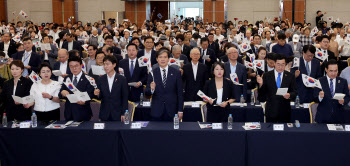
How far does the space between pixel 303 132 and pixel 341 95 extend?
694 mm

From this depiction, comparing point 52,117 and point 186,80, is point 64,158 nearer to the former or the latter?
point 52,117

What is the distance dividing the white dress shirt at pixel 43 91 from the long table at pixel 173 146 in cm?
58

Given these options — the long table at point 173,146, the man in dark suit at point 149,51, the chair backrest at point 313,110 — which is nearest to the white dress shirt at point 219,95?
the long table at point 173,146

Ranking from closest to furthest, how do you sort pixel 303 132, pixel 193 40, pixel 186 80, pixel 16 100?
pixel 303 132, pixel 16 100, pixel 186 80, pixel 193 40

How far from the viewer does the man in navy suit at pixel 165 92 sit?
5.35m

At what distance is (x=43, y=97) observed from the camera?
5.18m

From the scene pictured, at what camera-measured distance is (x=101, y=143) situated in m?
4.63

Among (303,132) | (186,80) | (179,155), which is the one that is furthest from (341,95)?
(186,80)

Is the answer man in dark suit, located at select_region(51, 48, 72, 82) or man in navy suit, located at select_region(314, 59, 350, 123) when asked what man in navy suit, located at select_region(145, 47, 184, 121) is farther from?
man in dark suit, located at select_region(51, 48, 72, 82)

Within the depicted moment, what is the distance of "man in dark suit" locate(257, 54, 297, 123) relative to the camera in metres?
5.18

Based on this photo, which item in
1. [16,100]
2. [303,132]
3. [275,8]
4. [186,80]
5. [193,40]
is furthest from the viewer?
[275,8]

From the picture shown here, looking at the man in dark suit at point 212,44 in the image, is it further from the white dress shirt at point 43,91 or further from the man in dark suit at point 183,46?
the white dress shirt at point 43,91

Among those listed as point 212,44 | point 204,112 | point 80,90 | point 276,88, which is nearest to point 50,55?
point 212,44

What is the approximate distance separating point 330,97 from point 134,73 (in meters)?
3.32
